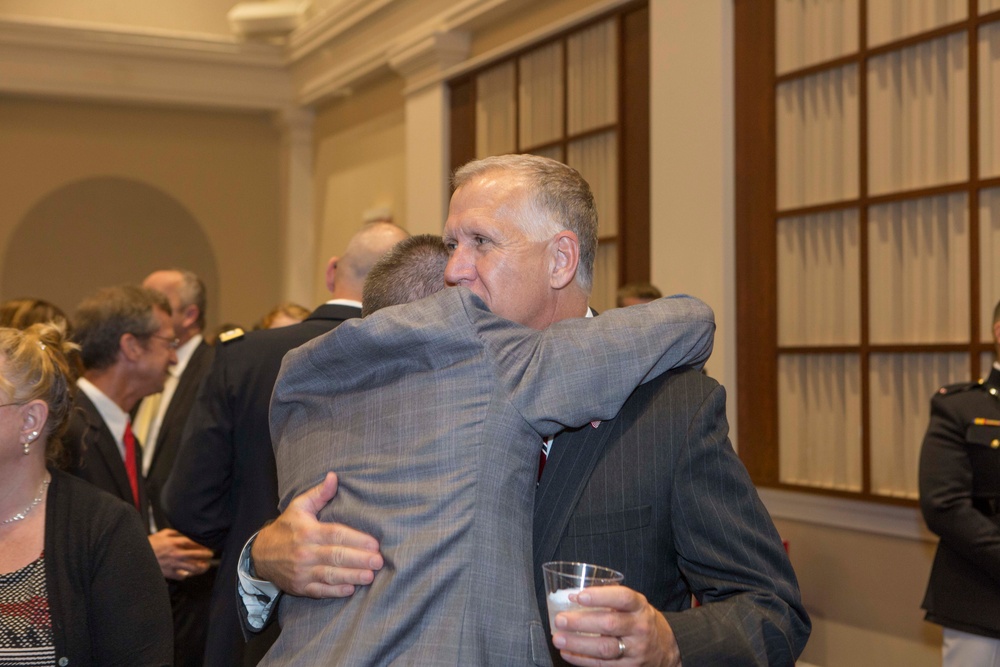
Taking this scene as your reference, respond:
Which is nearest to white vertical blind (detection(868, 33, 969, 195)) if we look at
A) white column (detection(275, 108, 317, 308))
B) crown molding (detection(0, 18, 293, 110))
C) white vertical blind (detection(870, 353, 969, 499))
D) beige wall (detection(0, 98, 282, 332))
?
white vertical blind (detection(870, 353, 969, 499))

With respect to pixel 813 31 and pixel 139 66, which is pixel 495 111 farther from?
pixel 139 66

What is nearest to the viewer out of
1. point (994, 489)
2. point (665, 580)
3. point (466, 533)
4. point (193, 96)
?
point (466, 533)

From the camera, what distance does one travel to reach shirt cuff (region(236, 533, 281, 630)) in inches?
72.4

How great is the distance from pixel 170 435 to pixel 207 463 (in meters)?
1.09

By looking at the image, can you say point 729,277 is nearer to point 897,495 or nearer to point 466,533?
point 897,495

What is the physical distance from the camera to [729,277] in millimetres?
5188

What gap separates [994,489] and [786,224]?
5.57ft

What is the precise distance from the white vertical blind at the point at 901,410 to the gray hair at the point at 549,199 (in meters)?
2.82

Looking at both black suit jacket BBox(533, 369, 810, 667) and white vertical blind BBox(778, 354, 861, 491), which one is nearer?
black suit jacket BBox(533, 369, 810, 667)

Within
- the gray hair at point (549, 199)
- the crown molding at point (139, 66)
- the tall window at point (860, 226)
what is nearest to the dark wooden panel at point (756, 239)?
the tall window at point (860, 226)

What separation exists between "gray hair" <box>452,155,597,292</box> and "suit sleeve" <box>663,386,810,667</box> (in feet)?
1.37

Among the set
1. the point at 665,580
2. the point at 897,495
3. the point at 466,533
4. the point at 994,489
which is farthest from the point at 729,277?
the point at 466,533

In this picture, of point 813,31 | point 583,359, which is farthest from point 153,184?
point 583,359

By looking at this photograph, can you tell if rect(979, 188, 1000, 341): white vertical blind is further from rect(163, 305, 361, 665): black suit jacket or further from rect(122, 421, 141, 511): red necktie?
rect(122, 421, 141, 511): red necktie
